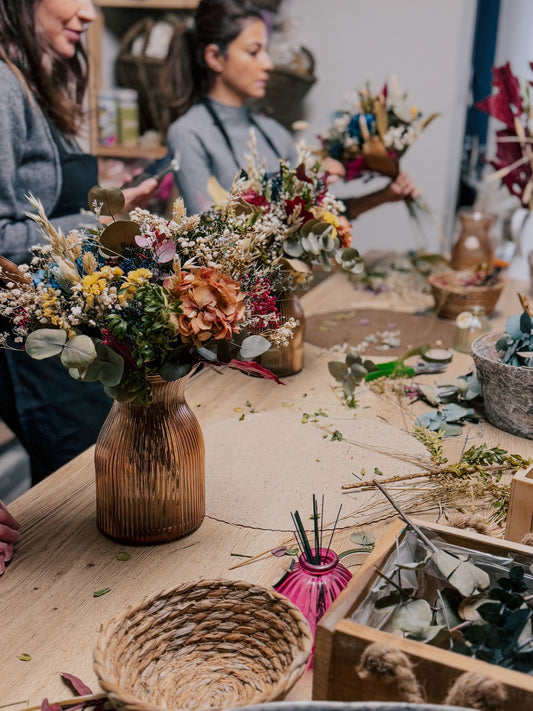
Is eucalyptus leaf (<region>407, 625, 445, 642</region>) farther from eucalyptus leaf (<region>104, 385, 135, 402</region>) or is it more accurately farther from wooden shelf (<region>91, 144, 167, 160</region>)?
wooden shelf (<region>91, 144, 167, 160</region>)

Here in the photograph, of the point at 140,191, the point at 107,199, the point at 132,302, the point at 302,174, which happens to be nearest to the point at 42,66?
the point at 140,191

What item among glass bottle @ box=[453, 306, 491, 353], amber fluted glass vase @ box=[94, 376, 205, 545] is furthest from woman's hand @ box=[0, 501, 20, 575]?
glass bottle @ box=[453, 306, 491, 353]

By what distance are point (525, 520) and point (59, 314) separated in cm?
68

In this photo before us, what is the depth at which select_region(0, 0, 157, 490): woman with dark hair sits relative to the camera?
70.6 inches

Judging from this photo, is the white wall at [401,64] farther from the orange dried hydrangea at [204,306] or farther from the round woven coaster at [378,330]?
the orange dried hydrangea at [204,306]

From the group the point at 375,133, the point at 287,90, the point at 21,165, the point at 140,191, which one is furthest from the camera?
the point at 287,90

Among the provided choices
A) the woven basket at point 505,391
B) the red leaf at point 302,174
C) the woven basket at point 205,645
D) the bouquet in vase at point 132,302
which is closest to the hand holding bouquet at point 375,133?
the red leaf at point 302,174

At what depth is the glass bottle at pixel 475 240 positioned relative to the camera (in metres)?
2.45

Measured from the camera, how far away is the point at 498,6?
410 centimetres

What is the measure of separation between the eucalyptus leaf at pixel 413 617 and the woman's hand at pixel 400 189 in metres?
1.91

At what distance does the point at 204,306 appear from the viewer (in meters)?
0.92

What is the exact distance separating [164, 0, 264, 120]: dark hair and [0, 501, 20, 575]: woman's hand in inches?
84.8

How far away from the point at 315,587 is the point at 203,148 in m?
2.13

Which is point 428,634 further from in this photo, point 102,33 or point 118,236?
point 102,33
